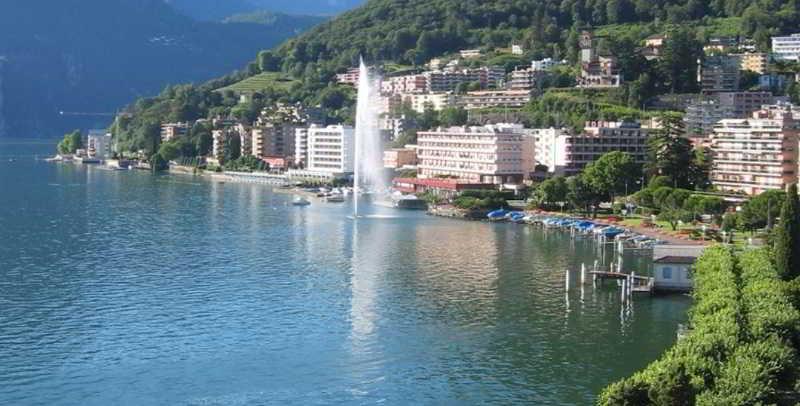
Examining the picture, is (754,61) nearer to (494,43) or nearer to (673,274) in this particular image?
(494,43)

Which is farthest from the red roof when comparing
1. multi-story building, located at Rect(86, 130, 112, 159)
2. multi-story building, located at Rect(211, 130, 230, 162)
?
multi-story building, located at Rect(86, 130, 112, 159)

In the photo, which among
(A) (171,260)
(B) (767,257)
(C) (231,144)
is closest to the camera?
(B) (767,257)

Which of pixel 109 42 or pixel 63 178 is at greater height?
pixel 109 42

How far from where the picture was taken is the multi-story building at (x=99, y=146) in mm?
90800

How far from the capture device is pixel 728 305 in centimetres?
1855

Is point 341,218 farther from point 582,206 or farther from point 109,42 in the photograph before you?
point 109,42

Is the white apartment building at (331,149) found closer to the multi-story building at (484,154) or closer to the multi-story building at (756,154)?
the multi-story building at (484,154)

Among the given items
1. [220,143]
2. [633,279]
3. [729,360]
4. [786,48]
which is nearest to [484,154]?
[633,279]

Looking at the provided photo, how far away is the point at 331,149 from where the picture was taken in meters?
63.9

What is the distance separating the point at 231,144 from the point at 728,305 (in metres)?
59.4

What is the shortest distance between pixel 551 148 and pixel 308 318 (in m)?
30.9

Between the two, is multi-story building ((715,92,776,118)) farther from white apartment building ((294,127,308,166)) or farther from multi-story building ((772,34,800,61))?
white apartment building ((294,127,308,166))

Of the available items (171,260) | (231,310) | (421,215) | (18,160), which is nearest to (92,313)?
(231,310)

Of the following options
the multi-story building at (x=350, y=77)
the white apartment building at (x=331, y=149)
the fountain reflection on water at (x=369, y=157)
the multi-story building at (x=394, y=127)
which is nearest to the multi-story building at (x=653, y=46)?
the multi-story building at (x=394, y=127)
